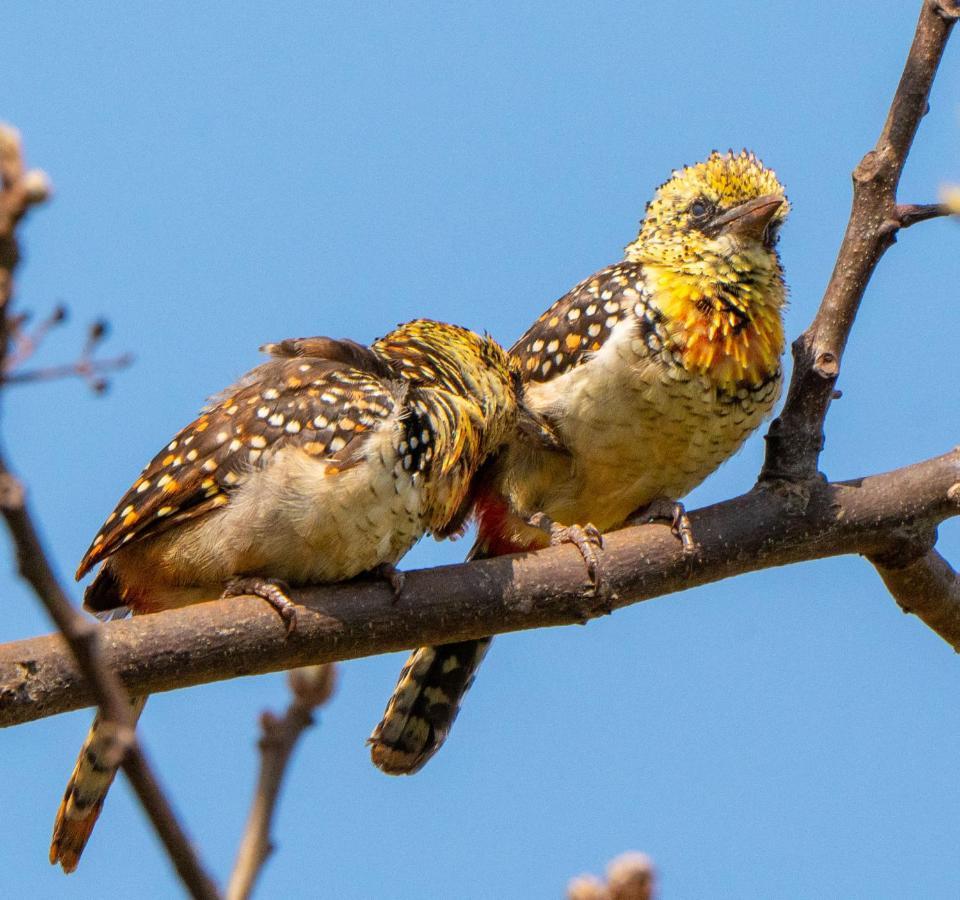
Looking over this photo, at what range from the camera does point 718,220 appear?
5.52 metres

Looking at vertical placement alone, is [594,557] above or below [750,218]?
below

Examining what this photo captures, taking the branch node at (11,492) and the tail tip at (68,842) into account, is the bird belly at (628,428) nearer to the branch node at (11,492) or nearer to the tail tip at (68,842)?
the tail tip at (68,842)

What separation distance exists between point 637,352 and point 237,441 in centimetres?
159

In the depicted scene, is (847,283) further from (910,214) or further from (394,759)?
(394,759)

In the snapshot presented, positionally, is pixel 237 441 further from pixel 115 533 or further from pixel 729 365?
pixel 729 365

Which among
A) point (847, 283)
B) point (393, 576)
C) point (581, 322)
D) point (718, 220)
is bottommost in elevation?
point (393, 576)

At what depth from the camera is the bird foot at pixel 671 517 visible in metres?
4.30

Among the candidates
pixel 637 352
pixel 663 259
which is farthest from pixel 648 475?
pixel 663 259

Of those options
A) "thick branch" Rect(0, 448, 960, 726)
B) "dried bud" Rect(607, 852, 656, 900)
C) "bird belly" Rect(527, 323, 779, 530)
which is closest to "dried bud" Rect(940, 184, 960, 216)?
"dried bud" Rect(607, 852, 656, 900)

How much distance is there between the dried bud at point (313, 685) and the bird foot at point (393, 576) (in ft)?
6.72

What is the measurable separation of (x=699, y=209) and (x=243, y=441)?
2.25 m

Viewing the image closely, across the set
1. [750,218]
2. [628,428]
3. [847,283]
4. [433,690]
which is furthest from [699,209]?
[433,690]

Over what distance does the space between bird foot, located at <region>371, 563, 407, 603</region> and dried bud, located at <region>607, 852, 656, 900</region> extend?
260 cm

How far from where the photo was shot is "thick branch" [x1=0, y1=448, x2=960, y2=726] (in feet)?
11.5
